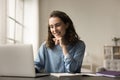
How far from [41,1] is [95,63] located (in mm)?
1721

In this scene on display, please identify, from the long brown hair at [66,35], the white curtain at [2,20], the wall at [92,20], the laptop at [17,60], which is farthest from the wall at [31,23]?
the laptop at [17,60]

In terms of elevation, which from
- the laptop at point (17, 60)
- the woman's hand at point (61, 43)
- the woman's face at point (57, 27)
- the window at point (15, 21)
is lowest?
the laptop at point (17, 60)

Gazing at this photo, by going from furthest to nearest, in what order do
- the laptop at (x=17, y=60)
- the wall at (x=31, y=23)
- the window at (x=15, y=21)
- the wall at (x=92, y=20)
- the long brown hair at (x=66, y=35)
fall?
the wall at (x=92, y=20) → the wall at (x=31, y=23) → the window at (x=15, y=21) → the long brown hair at (x=66, y=35) → the laptop at (x=17, y=60)

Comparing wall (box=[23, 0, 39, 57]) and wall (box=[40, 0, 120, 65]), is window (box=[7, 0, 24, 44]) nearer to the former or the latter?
wall (box=[23, 0, 39, 57])

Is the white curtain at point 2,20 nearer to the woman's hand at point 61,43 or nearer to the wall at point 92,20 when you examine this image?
the woman's hand at point 61,43

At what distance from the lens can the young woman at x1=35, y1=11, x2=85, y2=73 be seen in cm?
196

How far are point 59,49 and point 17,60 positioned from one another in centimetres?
65

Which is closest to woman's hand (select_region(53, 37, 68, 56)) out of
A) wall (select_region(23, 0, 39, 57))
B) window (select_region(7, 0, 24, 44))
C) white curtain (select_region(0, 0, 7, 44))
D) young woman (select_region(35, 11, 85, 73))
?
young woman (select_region(35, 11, 85, 73))

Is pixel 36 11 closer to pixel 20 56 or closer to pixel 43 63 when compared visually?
pixel 43 63

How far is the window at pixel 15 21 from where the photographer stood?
3.73m

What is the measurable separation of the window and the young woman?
5.35 feet

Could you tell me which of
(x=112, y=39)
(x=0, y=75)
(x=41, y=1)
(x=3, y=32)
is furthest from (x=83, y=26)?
(x=0, y=75)

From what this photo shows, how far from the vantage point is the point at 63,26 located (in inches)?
80.8

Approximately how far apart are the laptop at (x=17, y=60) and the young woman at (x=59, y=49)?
0.46m
